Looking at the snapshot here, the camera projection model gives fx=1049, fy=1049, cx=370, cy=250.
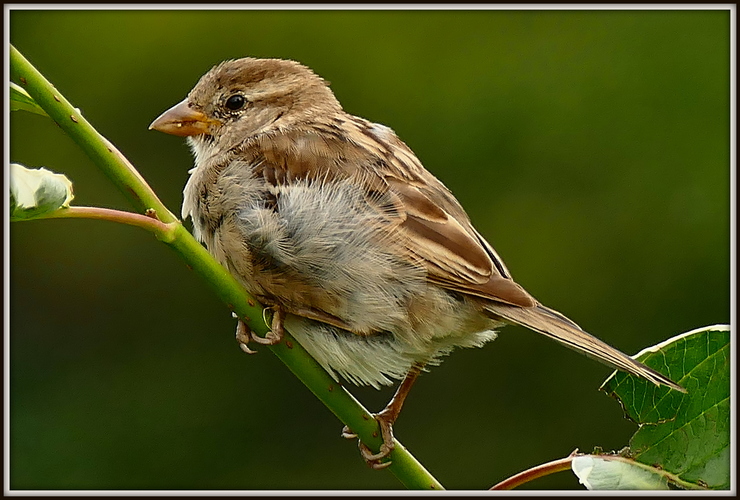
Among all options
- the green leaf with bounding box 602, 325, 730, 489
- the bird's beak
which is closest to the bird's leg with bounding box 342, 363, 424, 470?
the green leaf with bounding box 602, 325, 730, 489

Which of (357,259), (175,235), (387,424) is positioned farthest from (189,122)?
(175,235)

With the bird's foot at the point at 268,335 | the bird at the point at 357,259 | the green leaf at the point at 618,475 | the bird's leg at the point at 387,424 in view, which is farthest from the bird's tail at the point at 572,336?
the bird's foot at the point at 268,335

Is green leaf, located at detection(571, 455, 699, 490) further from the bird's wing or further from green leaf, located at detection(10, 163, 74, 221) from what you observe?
green leaf, located at detection(10, 163, 74, 221)

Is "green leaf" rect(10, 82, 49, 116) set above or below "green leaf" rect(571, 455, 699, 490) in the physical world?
above

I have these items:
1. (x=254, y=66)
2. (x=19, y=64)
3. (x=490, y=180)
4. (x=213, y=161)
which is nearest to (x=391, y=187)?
(x=213, y=161)

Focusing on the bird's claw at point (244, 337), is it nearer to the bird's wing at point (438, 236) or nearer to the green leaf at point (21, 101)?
the bird's wing at point (438, 236)

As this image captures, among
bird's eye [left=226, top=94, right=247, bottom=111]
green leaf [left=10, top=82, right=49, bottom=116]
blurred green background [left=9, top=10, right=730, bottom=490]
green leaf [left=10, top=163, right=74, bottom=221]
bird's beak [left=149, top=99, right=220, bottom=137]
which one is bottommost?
blurred green background [left=9, top=10, right=730, bottom=490]
